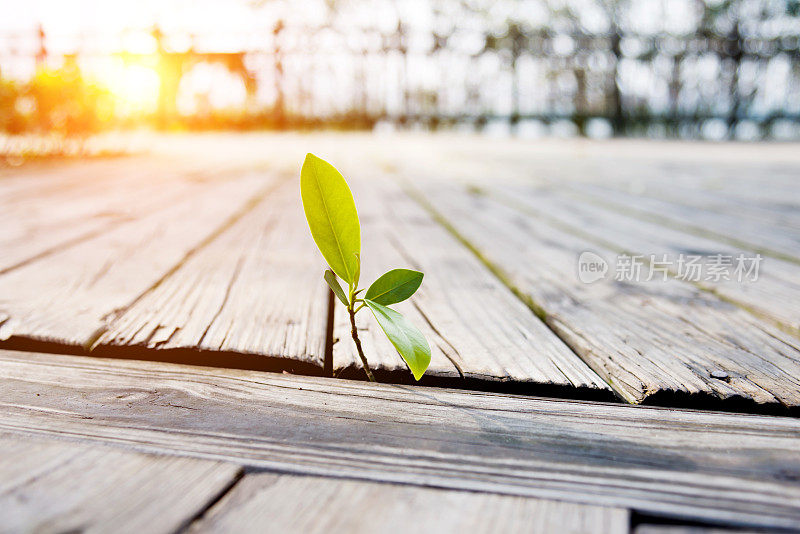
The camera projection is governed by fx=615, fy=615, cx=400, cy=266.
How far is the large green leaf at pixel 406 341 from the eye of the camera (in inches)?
19.3

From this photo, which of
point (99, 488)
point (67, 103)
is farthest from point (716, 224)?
point (67, 103)

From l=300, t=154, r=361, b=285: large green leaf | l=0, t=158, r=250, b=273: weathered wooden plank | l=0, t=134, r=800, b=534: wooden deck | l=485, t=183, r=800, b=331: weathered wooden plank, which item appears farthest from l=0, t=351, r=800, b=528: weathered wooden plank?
l=0, t=158, r=250, b=273: weathered wooden plank

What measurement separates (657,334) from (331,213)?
1.54 feet

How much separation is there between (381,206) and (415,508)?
160 centimetres

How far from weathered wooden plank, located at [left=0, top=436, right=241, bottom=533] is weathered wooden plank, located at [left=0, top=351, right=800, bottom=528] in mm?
20

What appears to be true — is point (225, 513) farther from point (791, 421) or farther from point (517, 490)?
point (791, 421)

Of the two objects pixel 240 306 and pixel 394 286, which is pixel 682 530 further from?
pixel 240 306

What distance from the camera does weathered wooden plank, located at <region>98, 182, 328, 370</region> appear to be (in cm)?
67

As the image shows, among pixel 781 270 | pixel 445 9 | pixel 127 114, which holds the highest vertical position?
pixel 445 9

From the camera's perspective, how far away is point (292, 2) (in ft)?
47.3

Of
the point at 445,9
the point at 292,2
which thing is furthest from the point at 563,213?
the point at 292,2

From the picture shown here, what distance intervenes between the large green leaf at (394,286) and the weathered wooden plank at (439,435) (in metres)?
0.10

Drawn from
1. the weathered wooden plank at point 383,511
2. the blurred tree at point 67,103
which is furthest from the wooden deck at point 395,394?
the blurred tree at point 67,103

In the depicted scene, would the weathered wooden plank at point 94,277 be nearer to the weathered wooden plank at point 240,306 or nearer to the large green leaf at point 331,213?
the weathered wooden plank at point 240,306
